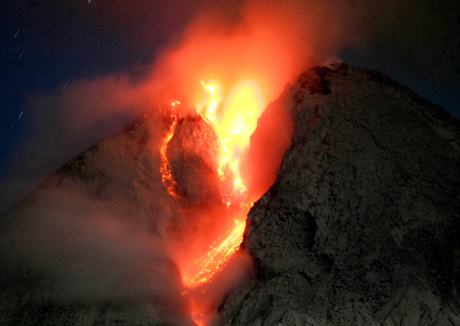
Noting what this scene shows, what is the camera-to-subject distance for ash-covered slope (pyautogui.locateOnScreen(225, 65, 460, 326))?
10.4m

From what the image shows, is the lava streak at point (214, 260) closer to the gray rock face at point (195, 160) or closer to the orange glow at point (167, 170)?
the gray rock face at point (195, 160)

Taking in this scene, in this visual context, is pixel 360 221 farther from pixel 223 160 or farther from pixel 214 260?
pixel 223 160

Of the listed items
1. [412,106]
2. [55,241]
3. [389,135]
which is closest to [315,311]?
[389,135]

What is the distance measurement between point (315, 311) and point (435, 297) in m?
3.19

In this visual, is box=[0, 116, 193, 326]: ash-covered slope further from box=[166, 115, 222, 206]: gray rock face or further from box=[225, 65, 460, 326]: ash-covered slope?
box=[225, 65, 460, 326]: ash-covered slope

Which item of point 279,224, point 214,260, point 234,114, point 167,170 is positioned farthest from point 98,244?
point 234,114

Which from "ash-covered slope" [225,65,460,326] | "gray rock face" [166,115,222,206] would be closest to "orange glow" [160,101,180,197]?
"gray rock face" [166,115,222,206]

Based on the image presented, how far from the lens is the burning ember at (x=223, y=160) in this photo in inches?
570

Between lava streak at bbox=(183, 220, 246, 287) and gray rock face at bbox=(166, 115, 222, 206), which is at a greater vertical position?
gray rock face at bbox=(166, 115, 222, 206)

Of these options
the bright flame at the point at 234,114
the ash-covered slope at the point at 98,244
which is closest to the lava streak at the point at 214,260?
the ash-covered slope at the point at 98,244

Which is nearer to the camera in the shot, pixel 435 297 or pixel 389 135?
pixel 435 297

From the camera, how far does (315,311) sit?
34.4ft

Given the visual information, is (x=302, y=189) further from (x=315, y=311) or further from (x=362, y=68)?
(x=362, y=68)

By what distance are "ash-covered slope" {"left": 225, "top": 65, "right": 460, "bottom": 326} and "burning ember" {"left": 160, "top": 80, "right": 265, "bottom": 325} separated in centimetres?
182
